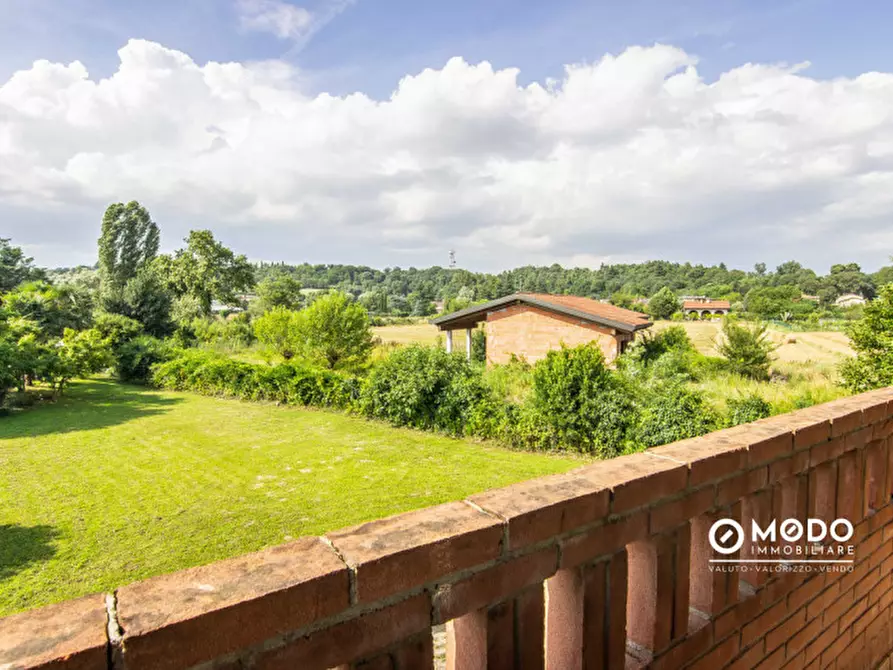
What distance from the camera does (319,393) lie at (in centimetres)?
Result: 1287

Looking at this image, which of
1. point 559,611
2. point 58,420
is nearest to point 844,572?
point 559,611

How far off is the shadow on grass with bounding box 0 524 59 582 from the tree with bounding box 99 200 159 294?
3589 cm

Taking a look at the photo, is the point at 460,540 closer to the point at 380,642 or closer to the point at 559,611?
the point at 380,642

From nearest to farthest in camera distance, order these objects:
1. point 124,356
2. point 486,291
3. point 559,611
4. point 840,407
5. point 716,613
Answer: point 559,611 → point 716,613 → point 840,407 → point 124,356 → point 486,291

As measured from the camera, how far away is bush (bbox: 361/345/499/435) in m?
10.1

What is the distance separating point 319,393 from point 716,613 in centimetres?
1204

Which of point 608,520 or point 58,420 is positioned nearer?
point 608,520

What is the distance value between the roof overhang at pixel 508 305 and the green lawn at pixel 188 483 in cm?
709

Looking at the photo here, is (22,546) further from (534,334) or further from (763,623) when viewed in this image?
(534,334)

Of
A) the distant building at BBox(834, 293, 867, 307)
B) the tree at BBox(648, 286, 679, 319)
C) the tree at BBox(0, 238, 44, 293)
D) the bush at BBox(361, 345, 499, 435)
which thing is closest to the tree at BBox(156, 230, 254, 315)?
the tree at BBox(0, 238, 44, 293)

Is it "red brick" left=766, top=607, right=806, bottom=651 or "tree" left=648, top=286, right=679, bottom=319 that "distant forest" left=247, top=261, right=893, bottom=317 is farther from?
"red brick" left=766, top=607, right=806, bottom=651

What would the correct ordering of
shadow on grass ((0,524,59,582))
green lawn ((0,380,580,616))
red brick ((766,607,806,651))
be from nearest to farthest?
red brick ((766,607,806,651)) → shadow on grass ((0,524,59,582)) → green lawn ((0,380,580,616))

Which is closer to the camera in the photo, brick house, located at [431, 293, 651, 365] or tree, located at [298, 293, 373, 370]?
brick house, located at [431, 293, 651, 365]

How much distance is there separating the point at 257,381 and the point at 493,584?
1400 cm
